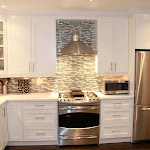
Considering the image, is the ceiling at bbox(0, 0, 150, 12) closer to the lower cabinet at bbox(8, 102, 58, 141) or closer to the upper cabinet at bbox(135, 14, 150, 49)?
the upper cabinet at bbox(135, 14, 150, 49)

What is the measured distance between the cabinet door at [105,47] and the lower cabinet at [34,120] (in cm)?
120

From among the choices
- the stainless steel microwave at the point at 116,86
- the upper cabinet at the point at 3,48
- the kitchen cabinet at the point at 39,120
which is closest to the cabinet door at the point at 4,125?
the kitchen cabinet at the point at 39,120

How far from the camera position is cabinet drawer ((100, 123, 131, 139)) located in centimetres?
321

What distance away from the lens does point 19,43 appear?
3279 mm

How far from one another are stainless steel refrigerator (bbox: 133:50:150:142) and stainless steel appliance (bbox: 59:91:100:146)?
75 cm

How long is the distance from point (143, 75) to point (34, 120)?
7.06 ft

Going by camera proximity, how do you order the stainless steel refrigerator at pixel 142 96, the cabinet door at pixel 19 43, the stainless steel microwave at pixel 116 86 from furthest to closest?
the stainless steel microwave at pixel 116 86
the cabinet door at pixel 19 43
the stainless steel refrigerator at pixel 142 96

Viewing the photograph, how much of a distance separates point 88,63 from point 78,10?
1.12 metres

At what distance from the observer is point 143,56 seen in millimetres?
3141

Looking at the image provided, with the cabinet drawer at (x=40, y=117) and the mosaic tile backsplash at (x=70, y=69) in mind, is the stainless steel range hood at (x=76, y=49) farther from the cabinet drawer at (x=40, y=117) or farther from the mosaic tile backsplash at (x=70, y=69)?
the cabinet drawer at (x=40, y=117)

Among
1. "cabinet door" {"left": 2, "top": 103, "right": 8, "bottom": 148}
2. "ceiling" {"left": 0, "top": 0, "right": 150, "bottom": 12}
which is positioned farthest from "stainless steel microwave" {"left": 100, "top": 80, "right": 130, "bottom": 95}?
"cabinet door" {"left": 2, "top": 103, "right": 8, "bottom": 148}

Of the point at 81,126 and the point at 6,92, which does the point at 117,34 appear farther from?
the point at 6,92

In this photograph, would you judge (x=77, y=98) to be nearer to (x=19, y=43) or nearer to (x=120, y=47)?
(x=120, y=47)

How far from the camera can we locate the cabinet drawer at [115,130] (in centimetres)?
321
